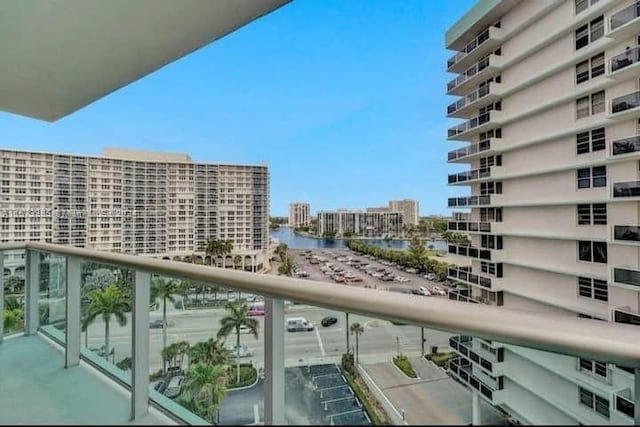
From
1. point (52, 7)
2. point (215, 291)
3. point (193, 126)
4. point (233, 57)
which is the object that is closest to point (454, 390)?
point (215, 291)

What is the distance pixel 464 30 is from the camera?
8883 mm

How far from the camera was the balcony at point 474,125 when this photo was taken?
8.39 meters

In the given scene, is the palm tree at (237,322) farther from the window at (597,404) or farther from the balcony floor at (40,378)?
the window at (597,404)

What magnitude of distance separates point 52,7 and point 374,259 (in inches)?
409

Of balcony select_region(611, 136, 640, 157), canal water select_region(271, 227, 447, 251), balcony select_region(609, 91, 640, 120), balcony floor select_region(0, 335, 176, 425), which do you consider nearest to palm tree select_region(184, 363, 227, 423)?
balcony floor select_region(0, 335, 176, 425)

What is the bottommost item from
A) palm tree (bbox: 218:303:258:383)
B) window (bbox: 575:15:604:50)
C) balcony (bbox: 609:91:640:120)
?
palm tree (bbox: 218:303:258:383)

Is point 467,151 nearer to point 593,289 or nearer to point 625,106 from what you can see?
point 625,106

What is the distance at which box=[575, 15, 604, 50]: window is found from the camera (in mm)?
5758

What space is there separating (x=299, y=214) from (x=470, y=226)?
6.68 meters

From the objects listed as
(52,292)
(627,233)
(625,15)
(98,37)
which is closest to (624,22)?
(625,15)

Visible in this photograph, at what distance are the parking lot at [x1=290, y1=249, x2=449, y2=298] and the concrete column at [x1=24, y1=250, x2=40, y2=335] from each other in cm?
740

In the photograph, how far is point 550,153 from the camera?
714 cm

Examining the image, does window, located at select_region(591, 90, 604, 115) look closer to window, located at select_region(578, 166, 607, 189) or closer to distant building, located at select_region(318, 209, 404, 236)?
window, located at select_region(578, 166, 607, 189)

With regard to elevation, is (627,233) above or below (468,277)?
above
